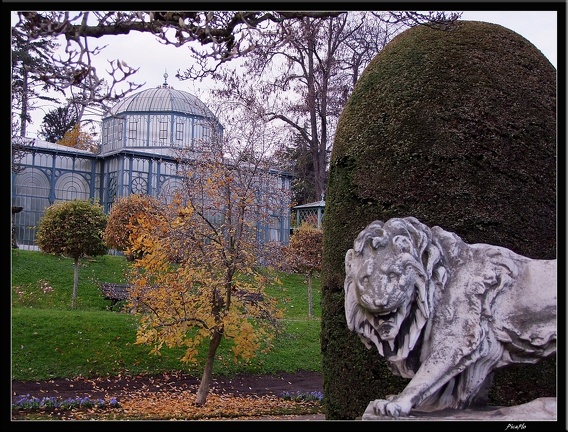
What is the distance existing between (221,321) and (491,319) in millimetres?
7334

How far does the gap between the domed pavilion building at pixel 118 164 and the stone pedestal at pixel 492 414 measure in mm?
17197

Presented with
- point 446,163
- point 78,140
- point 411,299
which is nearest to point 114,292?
point 446,163

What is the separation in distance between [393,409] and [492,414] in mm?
555

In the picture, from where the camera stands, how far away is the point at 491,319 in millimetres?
3383

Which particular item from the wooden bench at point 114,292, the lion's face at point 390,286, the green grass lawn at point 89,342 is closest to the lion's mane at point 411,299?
the lion's face at point 390,286

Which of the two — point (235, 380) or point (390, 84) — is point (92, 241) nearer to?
point (235, 380)

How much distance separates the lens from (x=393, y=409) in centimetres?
325

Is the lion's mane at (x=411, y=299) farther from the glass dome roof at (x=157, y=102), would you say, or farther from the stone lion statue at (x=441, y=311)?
the glass dome roof at (x=157, y=102)

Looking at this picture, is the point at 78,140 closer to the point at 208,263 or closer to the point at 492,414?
the point at 208,263

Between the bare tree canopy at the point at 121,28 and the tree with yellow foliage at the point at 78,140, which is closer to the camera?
the bare tree canopy at the point at 121,28

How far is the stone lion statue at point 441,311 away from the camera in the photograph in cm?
331

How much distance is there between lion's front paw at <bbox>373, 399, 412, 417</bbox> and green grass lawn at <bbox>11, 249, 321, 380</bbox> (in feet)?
25.2

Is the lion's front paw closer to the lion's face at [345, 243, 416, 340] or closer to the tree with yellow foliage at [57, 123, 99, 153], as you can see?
the lion's face at [345, 243, 416, 340]
